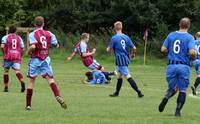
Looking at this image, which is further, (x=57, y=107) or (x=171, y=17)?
(x=171, y=17)

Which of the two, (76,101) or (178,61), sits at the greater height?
(178,61)

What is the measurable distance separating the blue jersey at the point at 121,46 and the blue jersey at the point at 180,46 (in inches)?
194

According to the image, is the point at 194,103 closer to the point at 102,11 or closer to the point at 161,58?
the point at 161,58

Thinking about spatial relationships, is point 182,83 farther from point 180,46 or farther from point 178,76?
point 180,46

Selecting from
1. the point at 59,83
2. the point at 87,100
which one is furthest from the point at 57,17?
the point at 87,100

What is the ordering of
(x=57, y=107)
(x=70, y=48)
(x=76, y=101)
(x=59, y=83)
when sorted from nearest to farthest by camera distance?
(x=57, y=107) → (x=76, y=101) → (x=59, y=83) → (x=70, y=48)

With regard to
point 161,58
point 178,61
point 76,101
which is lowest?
point 161,58

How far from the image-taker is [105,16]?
56.8 metres

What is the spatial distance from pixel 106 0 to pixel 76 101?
41.0 meters

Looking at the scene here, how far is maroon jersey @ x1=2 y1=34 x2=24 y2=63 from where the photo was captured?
20.4 m

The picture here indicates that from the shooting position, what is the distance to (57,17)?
59.7 meters

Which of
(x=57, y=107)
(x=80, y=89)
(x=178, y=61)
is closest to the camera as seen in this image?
(x=178, y=61)

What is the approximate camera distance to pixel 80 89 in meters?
21.5

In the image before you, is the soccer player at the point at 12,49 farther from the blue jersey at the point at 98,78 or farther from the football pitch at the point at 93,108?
the blue jersey at the point at 98,78
